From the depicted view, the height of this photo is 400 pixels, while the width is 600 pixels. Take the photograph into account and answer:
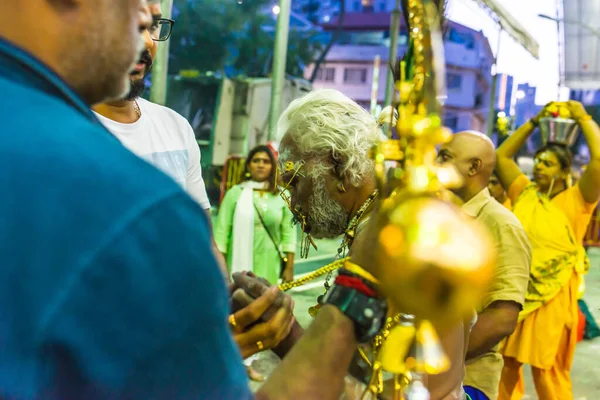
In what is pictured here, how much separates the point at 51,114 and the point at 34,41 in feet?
0.41

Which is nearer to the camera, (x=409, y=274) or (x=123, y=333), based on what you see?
(x=123, y=333)

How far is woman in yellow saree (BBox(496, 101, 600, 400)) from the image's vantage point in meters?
4.54

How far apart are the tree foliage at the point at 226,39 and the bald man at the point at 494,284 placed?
80.0ft

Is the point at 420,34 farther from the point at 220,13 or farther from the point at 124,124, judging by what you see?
the point at 220,13

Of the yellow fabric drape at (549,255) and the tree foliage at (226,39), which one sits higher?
the tree foliage at (226,39)

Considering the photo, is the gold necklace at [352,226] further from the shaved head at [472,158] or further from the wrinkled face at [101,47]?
the shaved head at [472,158]

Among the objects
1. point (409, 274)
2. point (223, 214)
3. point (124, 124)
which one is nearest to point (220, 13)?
point (223, 214)

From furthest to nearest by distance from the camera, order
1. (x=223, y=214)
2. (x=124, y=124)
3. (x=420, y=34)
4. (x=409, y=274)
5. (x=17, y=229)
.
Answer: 1. (x=223, y=214)
2. (x=124, y=124)
3. (x=420, y=34)
4. (x=409, y=274)
5. (x=17, y=229)

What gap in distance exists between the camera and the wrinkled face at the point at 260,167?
5.73 m

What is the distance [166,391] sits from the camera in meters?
0.69

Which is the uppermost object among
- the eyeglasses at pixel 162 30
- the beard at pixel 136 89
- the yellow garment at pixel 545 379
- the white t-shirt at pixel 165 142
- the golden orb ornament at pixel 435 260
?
the eyeglasses at pixel 162 30

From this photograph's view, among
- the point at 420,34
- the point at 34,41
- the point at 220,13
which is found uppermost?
the point at 220,13

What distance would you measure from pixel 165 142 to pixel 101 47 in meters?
1.67

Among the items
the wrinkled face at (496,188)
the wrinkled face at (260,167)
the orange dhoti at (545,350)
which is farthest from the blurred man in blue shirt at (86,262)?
the wrinkled face at (496,188)
